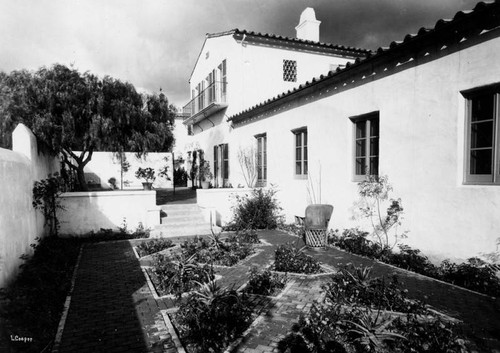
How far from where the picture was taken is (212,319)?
141 inches

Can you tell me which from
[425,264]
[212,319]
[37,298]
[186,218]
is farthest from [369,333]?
[186,218]

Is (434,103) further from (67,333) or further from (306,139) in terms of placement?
(67,333)

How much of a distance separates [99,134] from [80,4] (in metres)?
4.44

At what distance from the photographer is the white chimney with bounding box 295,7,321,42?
16.8 meters

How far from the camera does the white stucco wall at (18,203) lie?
488cm

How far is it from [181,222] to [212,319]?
24.9 feet

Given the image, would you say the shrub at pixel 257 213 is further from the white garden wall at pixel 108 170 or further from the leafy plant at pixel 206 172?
the white garden wall at pixel 108 170

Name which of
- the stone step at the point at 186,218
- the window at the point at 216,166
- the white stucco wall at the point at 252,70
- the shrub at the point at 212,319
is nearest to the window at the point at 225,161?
the white stucco wall at the point at 252,70

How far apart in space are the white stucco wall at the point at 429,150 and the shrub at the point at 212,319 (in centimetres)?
402

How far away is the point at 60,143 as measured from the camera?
9.22 meters

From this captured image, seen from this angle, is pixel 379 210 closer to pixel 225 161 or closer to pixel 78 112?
pixel 78 112

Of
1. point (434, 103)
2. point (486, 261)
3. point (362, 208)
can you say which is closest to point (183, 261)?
point (362, 208)

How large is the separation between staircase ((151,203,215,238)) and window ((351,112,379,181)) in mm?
5457

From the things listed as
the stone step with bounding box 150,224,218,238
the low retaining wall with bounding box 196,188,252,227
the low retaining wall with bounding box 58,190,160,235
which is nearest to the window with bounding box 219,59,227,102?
the low retaining wall with bounding box 196,188,252,227
